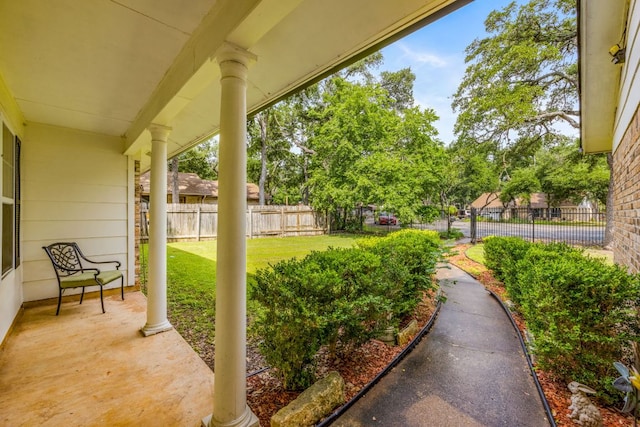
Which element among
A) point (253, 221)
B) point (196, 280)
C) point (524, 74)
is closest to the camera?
point (196, 280)

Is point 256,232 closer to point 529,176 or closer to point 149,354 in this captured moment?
point 149,354

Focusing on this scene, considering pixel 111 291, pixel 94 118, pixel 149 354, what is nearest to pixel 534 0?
pixel 94 118

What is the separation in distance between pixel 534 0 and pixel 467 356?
10203mm

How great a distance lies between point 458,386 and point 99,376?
3.03 m

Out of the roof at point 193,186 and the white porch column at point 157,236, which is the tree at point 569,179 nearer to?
the white porch column at point 157,236

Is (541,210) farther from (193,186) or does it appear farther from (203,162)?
(203,162)

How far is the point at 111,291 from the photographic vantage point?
4.40 m

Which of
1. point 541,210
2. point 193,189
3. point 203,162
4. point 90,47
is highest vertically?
point 203,162

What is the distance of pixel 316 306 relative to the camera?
1.93 meters

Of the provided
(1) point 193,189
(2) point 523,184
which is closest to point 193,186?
(1) point 193,189

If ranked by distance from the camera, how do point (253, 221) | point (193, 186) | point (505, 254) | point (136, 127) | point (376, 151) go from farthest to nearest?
point (193, 186) < point (376, 151) < point (253, 221) < point (505, 254) < point (136, 127)

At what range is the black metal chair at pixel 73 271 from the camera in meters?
3.55

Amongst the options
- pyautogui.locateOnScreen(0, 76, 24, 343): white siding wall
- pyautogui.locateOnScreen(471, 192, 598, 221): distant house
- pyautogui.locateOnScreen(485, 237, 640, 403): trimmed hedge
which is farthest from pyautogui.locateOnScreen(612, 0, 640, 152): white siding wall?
pyautogui.locateOnScreen(471, 192, 598, 221): distant house

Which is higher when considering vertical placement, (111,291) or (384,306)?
(384,306)
